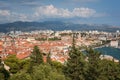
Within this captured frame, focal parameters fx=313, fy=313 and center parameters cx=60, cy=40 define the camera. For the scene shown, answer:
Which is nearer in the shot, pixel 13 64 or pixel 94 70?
pixel 94 70

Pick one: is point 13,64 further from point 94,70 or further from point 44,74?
point 44,74

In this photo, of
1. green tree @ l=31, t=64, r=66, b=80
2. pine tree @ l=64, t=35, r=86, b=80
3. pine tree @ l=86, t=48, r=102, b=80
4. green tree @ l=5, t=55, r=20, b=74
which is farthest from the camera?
green tree @ l=5, t=55, r=20, b=74

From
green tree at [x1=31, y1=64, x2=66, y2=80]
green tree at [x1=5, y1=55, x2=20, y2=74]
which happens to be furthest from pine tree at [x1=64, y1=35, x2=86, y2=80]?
green tree at [x1=5, y1=55, x2=20, y2=74]

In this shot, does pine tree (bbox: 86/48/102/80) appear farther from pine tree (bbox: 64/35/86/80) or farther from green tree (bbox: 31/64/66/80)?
green tree (bbox: 31/64/66/80)

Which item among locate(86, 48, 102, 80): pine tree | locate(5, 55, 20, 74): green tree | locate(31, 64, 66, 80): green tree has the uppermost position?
locate(31, 64, 66, 80): green tree

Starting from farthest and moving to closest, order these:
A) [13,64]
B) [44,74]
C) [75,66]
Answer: [13,64], [75,66], [44,74]

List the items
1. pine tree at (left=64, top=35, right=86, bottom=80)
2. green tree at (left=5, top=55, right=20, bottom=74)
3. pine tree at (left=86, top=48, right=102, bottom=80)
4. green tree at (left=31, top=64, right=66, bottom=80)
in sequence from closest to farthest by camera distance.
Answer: green tree at (left=31, top=64, right=66, bottom=80) → pine tree at (left=86, top=48, right=102, bottom=80) → pine tree at (left=64, top=35, right=86, bottom=80) → green tree at (left=5, top=55, right=20, bottom=74)

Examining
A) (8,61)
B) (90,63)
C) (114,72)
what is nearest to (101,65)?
(90,63)

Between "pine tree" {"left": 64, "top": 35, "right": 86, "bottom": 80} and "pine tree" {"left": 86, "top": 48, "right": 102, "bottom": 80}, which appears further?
"pine tree" {"left": 64, "top": 35, "right": 86, "bottom": 80}

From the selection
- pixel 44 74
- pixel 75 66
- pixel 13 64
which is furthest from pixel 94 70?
pixel 13 64

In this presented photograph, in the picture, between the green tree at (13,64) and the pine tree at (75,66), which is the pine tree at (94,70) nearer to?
the pine tree at (75,66)

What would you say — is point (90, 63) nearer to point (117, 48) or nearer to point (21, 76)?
point (21, 76)

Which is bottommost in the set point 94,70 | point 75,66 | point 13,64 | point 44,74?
point 13,64
